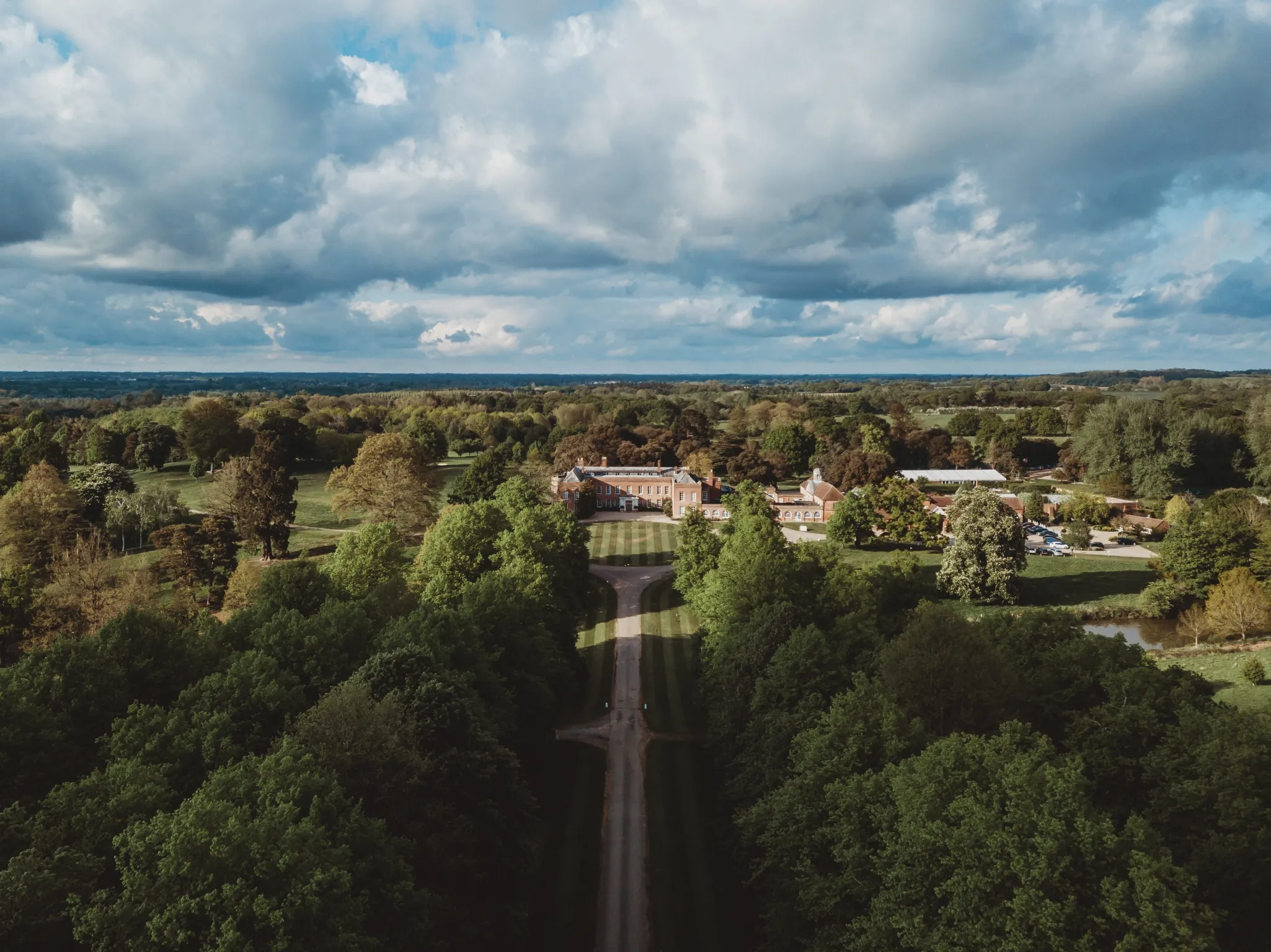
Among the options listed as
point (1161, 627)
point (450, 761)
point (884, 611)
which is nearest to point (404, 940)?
point (450, 761)

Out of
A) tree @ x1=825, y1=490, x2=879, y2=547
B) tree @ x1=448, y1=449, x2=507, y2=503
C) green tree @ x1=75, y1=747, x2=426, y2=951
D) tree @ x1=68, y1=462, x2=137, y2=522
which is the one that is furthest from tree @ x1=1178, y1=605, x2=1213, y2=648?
tree @ x1=68, y1=462, x2=137, y2=522

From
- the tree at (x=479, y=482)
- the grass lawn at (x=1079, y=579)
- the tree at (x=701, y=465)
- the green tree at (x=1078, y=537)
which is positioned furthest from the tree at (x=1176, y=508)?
the tree at (x=479, y=482)

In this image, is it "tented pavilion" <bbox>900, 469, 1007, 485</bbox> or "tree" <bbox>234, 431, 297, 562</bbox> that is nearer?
"tree" <bbox>234, 431, 297, 562</bbox>

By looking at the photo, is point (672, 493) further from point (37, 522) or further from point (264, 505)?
point (37, 522)

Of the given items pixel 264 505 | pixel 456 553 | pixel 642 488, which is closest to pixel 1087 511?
pixel 642 488

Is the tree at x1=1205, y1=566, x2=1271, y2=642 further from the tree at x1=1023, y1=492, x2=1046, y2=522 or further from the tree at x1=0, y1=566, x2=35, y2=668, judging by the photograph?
the tree at x1=0, y1=566, x2=35, y2=668

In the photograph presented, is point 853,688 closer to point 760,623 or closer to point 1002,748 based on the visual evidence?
point 760,623
